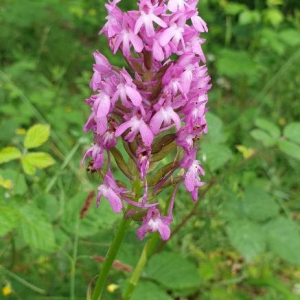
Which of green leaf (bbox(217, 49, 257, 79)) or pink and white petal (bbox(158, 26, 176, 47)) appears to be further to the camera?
green leaf (bbox(217, 49, 257, 79))

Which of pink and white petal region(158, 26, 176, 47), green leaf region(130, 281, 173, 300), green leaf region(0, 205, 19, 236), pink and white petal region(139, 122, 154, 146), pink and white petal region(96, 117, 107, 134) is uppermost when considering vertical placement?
pink and white petal region(158, 26, 176, 47)

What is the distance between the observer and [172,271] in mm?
1912

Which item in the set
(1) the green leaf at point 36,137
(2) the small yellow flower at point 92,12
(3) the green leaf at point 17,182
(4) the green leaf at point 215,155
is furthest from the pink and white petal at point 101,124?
(2) the small yellow flower at point 92,12

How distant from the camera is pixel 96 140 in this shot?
127 centimetres

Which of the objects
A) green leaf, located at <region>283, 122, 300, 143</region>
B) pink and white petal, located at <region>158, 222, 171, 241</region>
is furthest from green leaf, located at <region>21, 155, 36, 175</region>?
green leaf, located at <region>283, 122, 300, 143</region>

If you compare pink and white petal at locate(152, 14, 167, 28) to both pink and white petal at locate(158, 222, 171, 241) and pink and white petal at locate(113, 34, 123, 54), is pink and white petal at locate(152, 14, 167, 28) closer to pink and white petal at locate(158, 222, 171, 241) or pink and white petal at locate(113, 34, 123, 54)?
pink and white petal at locate(113, 34, 123, 54)

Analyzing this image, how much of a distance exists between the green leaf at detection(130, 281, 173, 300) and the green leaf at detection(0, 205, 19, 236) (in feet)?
1.72

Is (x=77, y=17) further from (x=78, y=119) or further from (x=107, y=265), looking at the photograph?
(x=107, y=265)

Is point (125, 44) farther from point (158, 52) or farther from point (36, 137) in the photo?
point (36, 137)

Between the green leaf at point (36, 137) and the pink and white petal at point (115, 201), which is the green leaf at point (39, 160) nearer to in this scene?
the green leaf at point (36, 137)

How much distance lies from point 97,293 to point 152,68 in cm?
61

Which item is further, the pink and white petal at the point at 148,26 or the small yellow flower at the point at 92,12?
the small yellow flower at the point at 92,12

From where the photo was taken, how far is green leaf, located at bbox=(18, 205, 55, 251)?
1552 mm

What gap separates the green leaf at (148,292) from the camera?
179 centimetres
